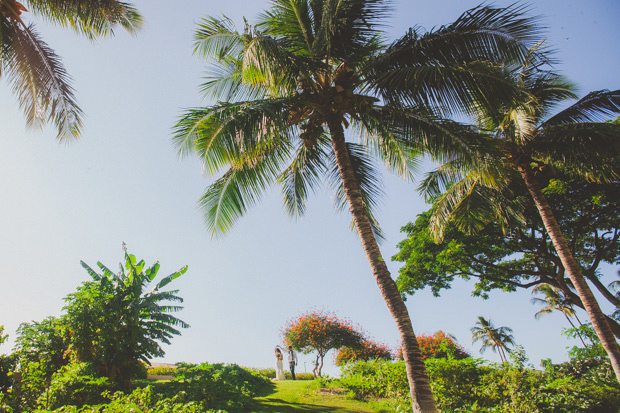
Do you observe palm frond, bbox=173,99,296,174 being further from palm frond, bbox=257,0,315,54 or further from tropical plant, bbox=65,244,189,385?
tropical plant, bbox=65,244,189,385

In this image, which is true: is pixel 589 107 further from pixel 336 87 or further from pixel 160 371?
pixel 160 371

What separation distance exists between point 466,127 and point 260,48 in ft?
13.3

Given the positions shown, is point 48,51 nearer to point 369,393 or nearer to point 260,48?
point 260,48

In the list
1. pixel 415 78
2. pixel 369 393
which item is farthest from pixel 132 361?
pixel 415 78

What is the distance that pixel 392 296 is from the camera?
5266 mm

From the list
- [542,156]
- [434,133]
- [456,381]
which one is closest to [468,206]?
[542,156]

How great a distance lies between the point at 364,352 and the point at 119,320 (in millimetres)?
15310

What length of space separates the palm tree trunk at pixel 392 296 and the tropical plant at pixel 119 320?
383 inches

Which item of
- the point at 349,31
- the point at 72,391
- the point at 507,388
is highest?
the point at 349,31

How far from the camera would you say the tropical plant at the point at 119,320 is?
10891 mm

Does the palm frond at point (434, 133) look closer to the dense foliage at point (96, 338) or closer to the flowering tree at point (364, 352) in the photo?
the dense foliage at point (96, 338)

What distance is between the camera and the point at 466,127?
6.43 m

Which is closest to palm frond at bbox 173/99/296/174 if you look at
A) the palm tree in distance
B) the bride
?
the bride

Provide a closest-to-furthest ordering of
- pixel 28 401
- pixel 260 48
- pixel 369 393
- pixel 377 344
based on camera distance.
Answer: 1. pixel 260 48
2. pixel 28 401
3. pixel 369 393
4. pixel 377 344
